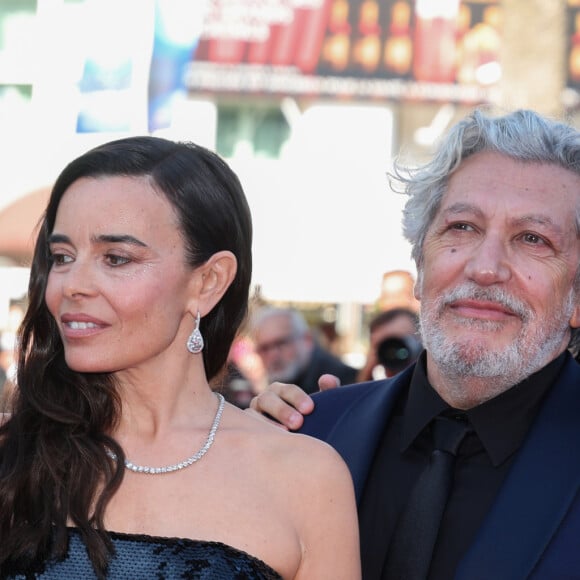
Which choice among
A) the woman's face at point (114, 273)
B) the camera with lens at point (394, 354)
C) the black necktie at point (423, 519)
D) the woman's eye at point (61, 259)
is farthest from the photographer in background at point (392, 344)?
the woman's eye at point (61, 259)

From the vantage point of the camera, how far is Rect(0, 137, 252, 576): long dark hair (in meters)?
2.26

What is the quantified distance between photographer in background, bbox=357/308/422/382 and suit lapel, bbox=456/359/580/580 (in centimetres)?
113

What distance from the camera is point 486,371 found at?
8.87ft

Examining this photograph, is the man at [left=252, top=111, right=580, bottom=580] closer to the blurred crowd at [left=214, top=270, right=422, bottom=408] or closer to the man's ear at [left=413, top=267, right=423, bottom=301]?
the man's ear at [left=413, top=267, right=423, bottom=301]

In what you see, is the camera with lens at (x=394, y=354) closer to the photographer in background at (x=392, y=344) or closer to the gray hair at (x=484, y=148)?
the photographer in background at (x=392, y=344)

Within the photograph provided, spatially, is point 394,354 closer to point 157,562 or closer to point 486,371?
point 486,371

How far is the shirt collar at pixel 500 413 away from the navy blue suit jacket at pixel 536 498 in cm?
3

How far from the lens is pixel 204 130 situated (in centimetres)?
1655

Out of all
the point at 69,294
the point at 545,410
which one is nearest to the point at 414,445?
the point at 545,410

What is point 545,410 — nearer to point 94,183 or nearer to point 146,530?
point 146,530

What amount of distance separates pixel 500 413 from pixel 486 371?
0.11 metres

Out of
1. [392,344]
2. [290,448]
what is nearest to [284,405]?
[290,448]

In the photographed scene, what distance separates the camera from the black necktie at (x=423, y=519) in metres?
2.57

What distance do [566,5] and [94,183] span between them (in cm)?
1311
